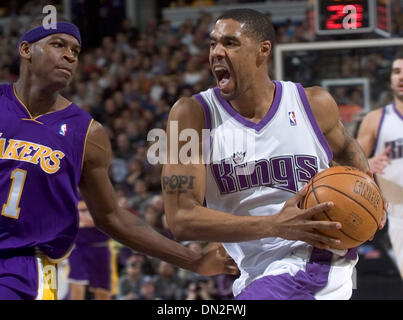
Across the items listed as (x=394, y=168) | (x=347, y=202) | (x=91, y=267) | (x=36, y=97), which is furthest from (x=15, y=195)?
(x=91, y=267)

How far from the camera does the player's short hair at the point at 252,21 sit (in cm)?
363

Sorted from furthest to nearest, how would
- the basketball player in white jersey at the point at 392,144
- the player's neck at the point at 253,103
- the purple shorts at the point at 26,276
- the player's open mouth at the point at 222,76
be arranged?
the basketball player in white jersey at the point at 392,144
the player's neck at the point at 253,103
the player's open mouth at the point at 222,76
the purple shorts at the point at 26,276

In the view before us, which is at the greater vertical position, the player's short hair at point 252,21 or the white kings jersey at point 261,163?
the player's short hair at point 252,21

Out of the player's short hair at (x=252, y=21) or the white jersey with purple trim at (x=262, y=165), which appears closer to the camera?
the white jersey with purple trim at (x=262, y=165)

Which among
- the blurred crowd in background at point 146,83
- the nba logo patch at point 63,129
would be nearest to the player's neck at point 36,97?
the nba logo patch at point 63,129

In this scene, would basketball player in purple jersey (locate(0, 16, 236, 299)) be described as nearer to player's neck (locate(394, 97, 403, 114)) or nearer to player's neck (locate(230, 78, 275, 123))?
player's neck (locate(230, 78, 275, 123))

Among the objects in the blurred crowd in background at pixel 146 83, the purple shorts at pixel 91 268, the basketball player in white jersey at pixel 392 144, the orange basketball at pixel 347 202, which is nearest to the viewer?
the orange basketball at pixel 347 202

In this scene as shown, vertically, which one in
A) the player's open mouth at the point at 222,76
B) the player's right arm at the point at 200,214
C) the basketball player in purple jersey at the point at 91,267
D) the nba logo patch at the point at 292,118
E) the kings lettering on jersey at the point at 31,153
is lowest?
the basketball player in purple jersey at the point at 91,267

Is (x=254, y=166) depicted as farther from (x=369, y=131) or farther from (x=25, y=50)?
(x=369, y=131)

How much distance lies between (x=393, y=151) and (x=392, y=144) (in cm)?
6

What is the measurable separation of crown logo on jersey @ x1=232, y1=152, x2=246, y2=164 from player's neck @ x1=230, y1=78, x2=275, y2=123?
212 mm

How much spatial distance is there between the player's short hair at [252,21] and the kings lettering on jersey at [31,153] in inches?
42.4

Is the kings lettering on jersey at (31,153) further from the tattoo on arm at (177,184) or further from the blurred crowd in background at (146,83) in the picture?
the blurred crowd in background at (146,83)

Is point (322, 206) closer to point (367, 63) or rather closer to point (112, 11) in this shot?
point (367, 63)
